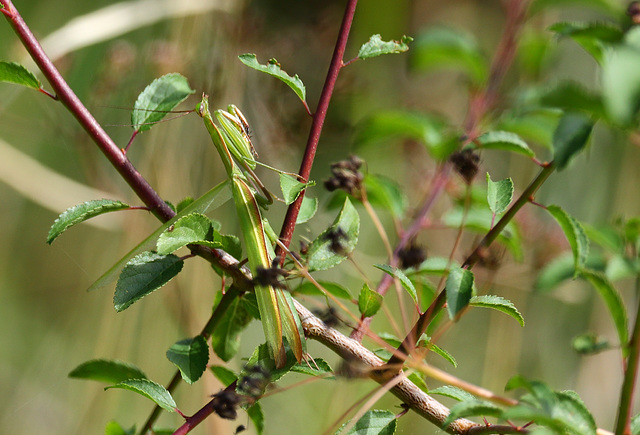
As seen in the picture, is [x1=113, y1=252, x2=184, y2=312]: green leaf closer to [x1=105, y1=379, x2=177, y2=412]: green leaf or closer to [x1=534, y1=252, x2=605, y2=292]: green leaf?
[x1=105, y1=379, x2=177, y2=412]: green leaf

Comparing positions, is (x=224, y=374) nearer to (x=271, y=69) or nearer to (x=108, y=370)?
(x=108, y=370)

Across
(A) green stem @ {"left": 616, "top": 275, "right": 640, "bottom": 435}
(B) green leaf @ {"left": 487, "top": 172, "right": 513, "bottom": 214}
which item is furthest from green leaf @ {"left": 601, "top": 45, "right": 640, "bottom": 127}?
(B) green leaf @ {"left": 487, "top": 172, "right": 513, "bottom": 214}

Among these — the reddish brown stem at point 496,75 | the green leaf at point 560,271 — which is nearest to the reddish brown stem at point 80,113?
the reddish brown stem at point 496,75

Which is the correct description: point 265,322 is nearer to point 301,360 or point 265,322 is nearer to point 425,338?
point 301,360

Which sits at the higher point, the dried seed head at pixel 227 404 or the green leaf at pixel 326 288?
the green leaf at pixel 326 288

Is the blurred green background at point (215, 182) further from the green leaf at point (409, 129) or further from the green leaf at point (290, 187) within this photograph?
the green leaf at point (290, 187)

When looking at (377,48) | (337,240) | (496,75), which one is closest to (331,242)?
(337,240)
